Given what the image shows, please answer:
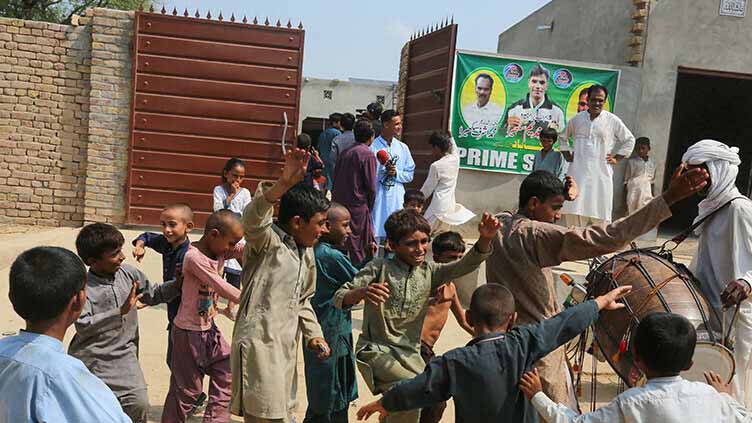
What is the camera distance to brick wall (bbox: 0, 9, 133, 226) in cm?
970

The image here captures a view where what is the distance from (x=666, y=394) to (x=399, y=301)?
1.29 meters

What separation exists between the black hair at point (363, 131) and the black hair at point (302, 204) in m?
3.36

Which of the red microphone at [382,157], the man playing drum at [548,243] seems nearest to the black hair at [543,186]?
the man playing drum at [548,243]

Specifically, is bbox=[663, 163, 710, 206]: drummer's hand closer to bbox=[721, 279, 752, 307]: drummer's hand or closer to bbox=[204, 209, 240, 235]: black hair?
bbox=[721, 279, 752, 307]: drummer's hand

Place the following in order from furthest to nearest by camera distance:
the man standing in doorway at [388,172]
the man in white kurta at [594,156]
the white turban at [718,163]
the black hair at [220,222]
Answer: the man in white kurta at [594,156]
the man standing in doorway at [388,172]
the black hair at [220,222]
the white turban at [718,163]

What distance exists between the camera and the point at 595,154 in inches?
332

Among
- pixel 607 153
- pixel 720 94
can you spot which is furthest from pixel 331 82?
pixel 607 153

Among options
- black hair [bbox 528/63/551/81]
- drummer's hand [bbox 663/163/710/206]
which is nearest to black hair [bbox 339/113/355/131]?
black hair [bbox 528/63/551/81]

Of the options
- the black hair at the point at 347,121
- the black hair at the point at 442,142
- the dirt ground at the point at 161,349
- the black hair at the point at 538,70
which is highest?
the black hair at the point at 538,70

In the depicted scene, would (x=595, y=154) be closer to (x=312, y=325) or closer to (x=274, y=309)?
(x=312, y=325)

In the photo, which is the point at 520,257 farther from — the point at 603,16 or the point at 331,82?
the point at 331,82

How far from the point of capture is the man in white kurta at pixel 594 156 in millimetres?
8352

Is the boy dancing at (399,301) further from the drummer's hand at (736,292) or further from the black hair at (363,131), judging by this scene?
the black hair at (363,131)

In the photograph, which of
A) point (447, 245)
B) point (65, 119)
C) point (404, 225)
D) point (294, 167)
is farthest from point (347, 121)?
point (294, 167)
